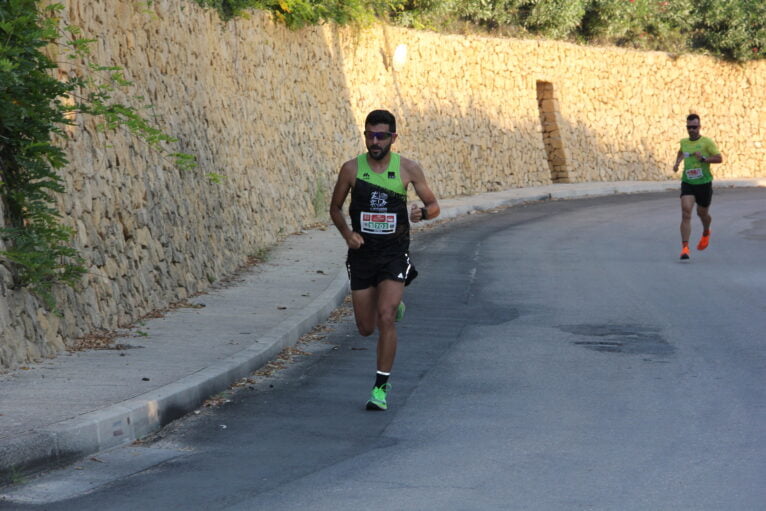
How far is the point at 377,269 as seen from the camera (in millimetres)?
8117

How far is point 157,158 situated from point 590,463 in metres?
7.09

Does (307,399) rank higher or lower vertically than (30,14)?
lower

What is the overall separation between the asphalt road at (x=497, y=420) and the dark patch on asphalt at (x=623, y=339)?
28mm

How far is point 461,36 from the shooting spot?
31844 mm

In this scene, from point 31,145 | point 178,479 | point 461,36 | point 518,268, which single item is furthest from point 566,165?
point 178,479

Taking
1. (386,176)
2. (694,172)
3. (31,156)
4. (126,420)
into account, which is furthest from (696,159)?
(126,420)

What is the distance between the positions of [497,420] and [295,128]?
14.0 meters

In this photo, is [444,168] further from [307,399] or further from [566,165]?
[307,399]

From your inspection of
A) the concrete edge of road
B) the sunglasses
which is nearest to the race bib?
the sunglasses

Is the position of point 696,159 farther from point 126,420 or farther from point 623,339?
point 126,420

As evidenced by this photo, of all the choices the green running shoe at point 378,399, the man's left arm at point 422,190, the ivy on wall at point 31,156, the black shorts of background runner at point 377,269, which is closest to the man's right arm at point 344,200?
the black shorts of background runner at point 377,269

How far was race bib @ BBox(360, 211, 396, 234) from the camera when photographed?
26.4 feet

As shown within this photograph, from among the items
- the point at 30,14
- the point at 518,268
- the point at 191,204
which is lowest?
the point at 518,268

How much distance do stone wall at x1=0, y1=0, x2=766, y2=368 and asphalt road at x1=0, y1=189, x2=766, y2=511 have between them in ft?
6.35
